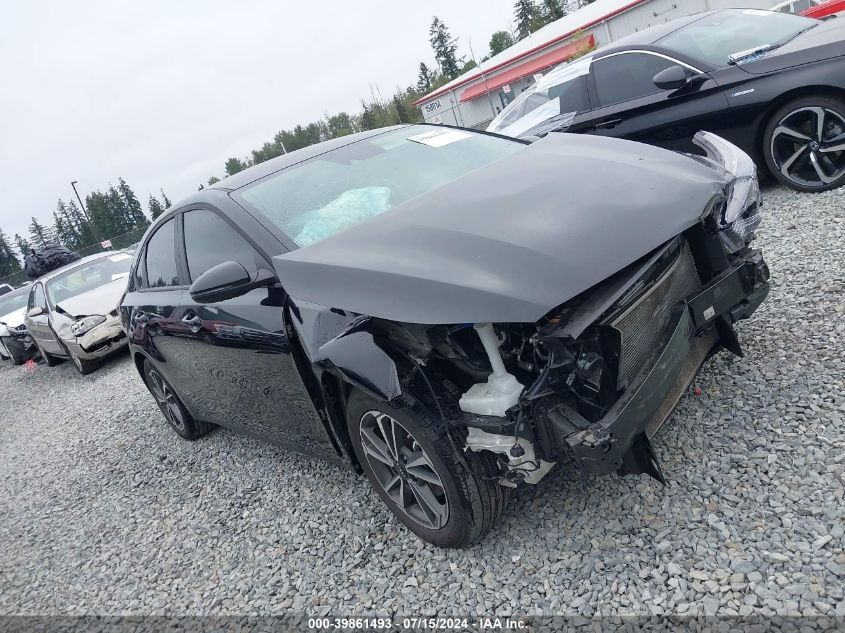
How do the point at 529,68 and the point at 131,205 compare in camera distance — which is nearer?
the point at 529,68

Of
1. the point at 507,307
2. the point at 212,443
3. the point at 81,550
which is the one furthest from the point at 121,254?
the point at 507,307

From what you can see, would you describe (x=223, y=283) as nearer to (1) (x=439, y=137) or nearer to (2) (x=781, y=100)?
(1) (x=439, y=137)

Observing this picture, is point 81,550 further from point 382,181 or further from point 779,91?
point 779,91

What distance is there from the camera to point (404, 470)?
2.51 metres

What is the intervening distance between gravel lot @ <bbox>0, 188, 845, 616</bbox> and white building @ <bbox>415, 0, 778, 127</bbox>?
23.1 meters

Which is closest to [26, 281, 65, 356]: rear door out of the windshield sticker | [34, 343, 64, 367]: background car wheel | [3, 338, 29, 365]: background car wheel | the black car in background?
[34, 343, 64, 367]: background car wheel

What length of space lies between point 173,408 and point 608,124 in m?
4.62

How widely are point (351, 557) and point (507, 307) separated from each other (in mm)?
1525

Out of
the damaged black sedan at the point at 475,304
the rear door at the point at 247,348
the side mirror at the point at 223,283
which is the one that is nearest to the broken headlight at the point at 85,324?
the rear door at the point at 247,348

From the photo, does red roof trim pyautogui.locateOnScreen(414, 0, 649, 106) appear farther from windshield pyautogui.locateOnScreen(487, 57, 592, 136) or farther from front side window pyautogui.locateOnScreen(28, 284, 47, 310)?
front side window pyautogui.locateOnScreen(28, 284, 47, 310)

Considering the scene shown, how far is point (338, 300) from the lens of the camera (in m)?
2.21

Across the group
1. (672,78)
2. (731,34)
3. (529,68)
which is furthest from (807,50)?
(529,68)

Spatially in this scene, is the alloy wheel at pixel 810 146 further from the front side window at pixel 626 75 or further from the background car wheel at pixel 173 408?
the background car wheel at pixel 173 408

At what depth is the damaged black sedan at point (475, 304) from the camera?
199cm
